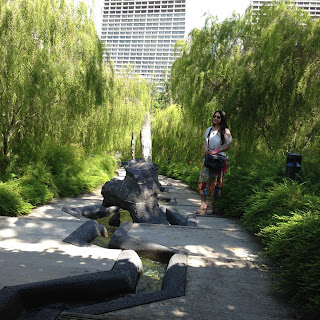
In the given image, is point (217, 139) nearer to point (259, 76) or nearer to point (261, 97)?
point (261, 97)

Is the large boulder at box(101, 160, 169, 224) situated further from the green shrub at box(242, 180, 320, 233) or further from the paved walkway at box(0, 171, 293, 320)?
the green shrub at box(242, 180, 320, 233)

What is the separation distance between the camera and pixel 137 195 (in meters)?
5.56

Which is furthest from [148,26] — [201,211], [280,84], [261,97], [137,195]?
[137,195]

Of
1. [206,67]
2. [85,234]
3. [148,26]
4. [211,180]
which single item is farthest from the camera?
[148,26]

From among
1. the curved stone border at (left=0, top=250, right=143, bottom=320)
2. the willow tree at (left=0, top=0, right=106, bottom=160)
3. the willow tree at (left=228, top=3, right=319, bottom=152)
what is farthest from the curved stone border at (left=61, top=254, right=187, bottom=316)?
the willow tree at (left=228, top=3, right=319, bottom=152)

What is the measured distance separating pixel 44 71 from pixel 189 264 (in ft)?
15.3

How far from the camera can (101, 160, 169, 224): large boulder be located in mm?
5414

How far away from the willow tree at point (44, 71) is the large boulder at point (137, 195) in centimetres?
207

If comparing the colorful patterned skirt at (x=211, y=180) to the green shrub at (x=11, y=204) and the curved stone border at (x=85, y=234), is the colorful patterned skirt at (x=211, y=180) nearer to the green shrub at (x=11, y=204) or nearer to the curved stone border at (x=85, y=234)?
the curved stone border at (x=85, y=234)

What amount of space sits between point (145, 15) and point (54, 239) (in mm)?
133987

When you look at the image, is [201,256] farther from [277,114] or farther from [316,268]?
[277,114]

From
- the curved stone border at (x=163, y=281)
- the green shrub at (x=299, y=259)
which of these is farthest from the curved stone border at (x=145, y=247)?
the green shrub at (x=299, y=259)

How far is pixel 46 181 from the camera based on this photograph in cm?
682

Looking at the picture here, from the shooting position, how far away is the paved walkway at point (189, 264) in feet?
7.43
